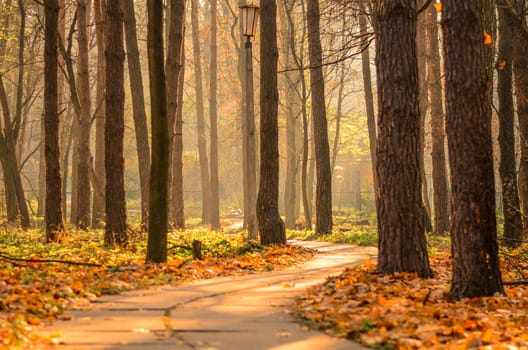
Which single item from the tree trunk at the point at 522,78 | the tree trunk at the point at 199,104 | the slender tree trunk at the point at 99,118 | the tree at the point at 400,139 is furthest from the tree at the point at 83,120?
the tree trunk at the point at 199,104

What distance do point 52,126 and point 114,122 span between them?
2.09 metres

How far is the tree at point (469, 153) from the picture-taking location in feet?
25.5

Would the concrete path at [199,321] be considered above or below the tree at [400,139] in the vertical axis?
below

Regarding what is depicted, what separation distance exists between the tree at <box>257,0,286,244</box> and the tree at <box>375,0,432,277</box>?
6.38 m

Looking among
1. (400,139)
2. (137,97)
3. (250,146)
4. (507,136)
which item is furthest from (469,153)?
(137,97)

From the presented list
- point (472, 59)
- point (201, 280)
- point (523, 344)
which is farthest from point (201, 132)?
point (523, 344)

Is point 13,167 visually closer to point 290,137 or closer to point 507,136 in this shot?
point 507,136

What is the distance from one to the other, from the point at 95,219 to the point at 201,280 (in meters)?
12.9

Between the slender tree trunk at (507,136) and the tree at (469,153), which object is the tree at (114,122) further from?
the slender tree trunk at (507,136)

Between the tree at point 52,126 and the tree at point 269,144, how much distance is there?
4573 millimetres

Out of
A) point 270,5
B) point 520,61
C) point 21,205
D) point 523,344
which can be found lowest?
point 523,344

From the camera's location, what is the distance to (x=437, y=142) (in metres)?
21.4

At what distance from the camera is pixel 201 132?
33.9 meters

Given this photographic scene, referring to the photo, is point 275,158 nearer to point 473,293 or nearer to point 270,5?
point 270,5
